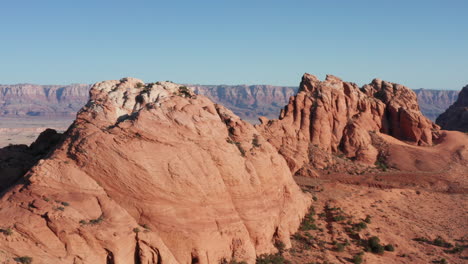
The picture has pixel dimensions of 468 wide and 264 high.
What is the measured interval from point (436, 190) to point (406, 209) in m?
12.0

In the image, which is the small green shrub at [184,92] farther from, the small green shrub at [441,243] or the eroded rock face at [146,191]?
the small green shrub at [441,243]

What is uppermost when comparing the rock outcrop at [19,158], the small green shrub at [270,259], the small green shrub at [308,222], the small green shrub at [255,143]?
the small green shrub at [255,143]

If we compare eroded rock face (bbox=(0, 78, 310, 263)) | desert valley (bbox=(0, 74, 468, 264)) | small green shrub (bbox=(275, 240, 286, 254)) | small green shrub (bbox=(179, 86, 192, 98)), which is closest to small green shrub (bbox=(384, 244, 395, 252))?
desert valley (bbox=(0, 74, 468, 264))

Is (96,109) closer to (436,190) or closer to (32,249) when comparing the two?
(32,249)

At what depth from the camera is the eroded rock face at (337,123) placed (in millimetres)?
55594

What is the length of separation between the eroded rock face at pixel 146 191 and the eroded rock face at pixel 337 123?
25.8 metres

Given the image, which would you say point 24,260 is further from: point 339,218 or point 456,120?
point 456,120

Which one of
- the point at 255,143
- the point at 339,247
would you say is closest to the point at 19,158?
the point at 255,143

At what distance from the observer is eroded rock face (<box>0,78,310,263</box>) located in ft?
65.0

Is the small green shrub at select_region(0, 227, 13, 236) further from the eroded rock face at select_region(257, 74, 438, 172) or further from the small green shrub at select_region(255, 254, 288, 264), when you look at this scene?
the eroded rock face at select_region(257, 74, 438, 172)

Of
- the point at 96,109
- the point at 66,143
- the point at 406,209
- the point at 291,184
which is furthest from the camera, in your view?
the point at 406,209

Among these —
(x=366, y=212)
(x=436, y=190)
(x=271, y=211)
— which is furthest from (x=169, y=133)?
(x=436, y=190)

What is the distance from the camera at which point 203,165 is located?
25469mm

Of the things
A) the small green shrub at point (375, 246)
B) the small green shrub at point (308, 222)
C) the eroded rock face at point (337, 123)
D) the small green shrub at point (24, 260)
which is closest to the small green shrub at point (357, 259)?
the small green shrub at point (375, 246)
